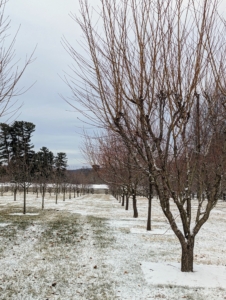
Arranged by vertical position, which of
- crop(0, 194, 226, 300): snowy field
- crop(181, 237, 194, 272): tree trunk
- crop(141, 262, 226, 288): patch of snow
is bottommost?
crop(0, 194, 226, 300): snowy field

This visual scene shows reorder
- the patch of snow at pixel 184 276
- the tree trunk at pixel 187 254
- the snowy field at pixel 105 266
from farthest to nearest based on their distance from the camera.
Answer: the tree trunk at pixel 187 254 < the patch of snow at pixel 184 276 < the snowy field at pixel 105 266

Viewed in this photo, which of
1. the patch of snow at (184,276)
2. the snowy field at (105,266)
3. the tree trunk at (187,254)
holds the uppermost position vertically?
the tree trunk at (187,254)

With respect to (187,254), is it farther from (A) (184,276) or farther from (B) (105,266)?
(B) (105,266)

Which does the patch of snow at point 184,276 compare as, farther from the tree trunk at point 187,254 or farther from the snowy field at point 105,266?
the tree trunk at point 187,254

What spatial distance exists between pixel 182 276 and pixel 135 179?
1086 centimetres

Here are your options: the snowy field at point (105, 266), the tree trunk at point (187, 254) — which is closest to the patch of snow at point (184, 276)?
the snowy field at point (105, 266)

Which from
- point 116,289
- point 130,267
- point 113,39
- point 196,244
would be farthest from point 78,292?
point 196,244

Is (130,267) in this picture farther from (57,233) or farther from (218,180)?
(57,233)

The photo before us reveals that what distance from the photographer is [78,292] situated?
Answer: 595 cm

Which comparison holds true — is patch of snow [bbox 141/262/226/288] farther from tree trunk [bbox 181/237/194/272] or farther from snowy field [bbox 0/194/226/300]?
tree trunk [bbox 181/237/194/272]

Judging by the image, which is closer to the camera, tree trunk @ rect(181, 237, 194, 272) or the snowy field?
the snowy field

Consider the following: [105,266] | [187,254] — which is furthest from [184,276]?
[105,266]

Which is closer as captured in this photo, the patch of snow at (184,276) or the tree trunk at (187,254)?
the patch of snow at (184,276)

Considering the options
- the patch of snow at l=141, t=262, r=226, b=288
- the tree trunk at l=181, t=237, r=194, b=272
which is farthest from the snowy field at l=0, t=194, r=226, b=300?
the tree trunk at l=181, t=237, r=194, b=272
